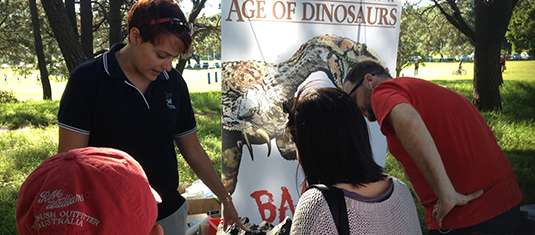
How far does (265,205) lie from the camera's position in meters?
3.11

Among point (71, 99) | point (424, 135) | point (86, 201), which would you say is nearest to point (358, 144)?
point (424, 135)

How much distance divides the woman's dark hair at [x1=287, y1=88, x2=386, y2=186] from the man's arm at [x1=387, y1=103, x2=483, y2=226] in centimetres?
31

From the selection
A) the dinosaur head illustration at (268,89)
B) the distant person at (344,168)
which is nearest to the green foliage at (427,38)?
the dinosaur head illustration at (268,89)

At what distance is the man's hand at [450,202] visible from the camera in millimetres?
1664

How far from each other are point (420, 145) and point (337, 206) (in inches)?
20.9

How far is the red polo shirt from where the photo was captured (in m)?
1.67

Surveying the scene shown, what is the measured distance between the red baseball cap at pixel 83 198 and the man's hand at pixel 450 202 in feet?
3.66

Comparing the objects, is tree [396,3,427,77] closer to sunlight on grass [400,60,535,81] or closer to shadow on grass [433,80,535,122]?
sunlight on grass [400,60,535,81]

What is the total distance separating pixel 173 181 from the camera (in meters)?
1.88

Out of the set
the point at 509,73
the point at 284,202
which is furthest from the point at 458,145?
the point at 509,73

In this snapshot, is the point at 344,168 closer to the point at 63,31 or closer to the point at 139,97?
the point at 139,97

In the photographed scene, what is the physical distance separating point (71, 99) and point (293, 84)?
5.32ft

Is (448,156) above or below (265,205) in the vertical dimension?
above

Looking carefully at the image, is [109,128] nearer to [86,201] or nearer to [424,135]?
[86,201]
